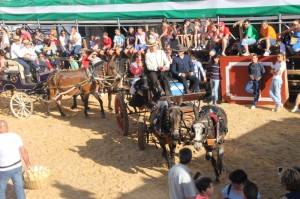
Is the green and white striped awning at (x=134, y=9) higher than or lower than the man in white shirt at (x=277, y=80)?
higher

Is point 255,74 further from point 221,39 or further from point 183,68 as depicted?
point 183,68

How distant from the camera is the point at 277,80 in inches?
479

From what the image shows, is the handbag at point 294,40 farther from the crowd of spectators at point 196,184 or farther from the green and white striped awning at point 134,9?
the crowd of spectators at point 196,184

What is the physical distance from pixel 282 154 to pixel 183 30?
7874 mm

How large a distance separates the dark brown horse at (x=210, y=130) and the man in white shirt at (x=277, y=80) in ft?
15.6

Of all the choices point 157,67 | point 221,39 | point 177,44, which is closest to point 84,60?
point 177,44

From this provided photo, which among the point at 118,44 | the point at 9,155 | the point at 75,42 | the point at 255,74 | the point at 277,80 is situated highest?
the point at 75,42

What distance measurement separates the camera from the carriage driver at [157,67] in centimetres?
945

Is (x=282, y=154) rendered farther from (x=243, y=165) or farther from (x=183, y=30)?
(x=183, y=30)

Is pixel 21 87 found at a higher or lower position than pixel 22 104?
higher

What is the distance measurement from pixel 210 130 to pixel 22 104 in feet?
26.2

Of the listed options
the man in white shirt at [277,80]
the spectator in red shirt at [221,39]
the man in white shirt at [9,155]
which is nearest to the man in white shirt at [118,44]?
the spectator in red shirt at [221,39]

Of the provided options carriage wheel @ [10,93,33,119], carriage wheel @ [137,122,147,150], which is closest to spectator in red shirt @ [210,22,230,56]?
carriage wheel @ [137,122,147,150]

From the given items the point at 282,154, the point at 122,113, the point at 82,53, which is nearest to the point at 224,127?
the point at 282,154
